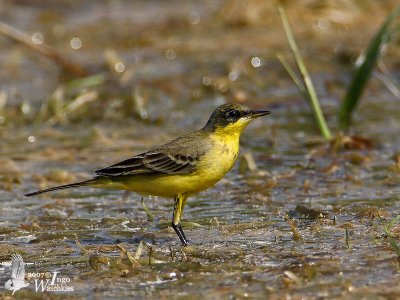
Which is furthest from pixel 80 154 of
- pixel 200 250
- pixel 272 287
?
pixel 272 287

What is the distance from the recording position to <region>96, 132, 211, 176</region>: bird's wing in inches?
318

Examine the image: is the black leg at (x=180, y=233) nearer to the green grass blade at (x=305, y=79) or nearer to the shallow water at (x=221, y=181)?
the shallow water at (x=221, y=181)

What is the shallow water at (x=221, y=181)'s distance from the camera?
269 inches

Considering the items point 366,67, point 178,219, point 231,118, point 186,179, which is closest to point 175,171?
point 186,179

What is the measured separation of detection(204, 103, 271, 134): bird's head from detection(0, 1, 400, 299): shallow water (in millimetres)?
801

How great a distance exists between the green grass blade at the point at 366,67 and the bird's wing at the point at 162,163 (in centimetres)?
336

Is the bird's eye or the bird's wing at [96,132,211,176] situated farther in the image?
the bird's eye

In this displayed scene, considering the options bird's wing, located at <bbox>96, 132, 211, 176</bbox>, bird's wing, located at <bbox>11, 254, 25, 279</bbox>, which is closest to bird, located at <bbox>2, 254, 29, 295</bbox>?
bird's wing, located at <bbox>11, 254, 25, 279</bbox>

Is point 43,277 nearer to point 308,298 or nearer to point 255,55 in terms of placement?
point 308,298

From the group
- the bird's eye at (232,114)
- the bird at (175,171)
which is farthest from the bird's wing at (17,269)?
the bird's eye at (232,114)

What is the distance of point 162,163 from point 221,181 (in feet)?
7.12

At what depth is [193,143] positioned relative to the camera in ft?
27.4

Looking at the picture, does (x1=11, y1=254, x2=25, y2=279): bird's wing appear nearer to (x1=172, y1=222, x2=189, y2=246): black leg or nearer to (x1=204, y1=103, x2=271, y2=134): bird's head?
(x1=172, y1=222, x2=189, y2=246): black leg

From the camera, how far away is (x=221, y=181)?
10258 millimetres
